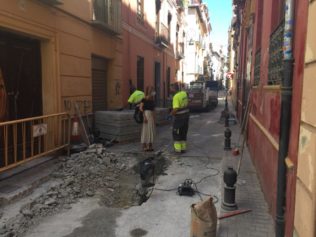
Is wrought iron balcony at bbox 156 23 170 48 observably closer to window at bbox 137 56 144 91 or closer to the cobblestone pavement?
window at bbox 137 56 144 91

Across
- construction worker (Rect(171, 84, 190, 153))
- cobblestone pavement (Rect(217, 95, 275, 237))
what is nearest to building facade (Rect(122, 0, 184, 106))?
construction worker (Rect(171, 84, 190, 153))

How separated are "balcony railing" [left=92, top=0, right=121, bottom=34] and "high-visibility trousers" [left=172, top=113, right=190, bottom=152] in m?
3.88

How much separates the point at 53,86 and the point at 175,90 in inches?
119

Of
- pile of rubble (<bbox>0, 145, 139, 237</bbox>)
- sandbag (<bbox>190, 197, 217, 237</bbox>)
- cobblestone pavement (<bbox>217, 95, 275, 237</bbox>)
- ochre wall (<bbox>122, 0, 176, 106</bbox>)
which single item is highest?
ochre wall (<bbox>122, 0, 176, 106</bbox>)

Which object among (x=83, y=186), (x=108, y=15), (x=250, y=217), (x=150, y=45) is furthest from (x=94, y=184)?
(x=150, y=45)

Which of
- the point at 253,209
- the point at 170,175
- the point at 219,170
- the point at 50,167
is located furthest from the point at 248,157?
the point at 50,167

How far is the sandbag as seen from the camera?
3.68 m

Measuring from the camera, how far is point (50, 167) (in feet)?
22.5

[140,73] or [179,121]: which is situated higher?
[140,73]

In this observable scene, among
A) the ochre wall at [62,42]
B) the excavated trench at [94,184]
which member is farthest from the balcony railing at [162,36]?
the excavated trench at [94,184]

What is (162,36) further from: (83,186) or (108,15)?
(83,186)

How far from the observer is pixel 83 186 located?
239 inches

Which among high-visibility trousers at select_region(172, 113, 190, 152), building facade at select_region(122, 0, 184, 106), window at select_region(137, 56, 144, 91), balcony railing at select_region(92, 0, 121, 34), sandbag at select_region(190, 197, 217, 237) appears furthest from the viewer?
window at select_region(137, 56, 144, 91)

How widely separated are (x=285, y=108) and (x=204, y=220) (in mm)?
1483
